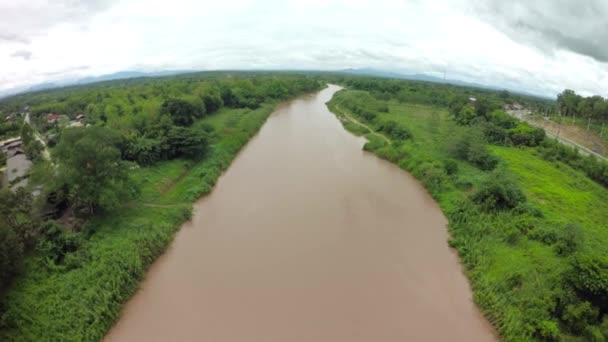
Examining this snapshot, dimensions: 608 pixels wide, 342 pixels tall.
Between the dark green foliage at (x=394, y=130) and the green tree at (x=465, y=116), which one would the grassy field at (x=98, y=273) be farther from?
the green tree at (x=465, y=116)

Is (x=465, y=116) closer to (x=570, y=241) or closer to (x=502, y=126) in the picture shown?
(x=502, y=126)

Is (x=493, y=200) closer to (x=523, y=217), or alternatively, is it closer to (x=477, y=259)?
(x=523, y=217)

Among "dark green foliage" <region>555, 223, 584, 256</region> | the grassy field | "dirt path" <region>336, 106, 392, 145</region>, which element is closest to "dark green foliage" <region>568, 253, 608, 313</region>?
"dark green foliage" <region>555, 223, 584, 256</region>

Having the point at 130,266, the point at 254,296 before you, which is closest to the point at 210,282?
the point at 254,296

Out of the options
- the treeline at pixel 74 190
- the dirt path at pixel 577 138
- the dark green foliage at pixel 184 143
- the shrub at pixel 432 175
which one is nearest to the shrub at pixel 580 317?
the shrub at pixel 432 175

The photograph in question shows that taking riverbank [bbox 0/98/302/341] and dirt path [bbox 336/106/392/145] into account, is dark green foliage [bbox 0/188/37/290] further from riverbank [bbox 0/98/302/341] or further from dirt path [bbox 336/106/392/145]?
dirt path [bbox 336/106/392/145]

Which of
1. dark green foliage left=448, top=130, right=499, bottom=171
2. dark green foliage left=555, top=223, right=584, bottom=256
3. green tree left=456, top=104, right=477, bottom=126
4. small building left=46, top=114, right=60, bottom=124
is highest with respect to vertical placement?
green tree left=456, top=104, right=477, bottom=126
